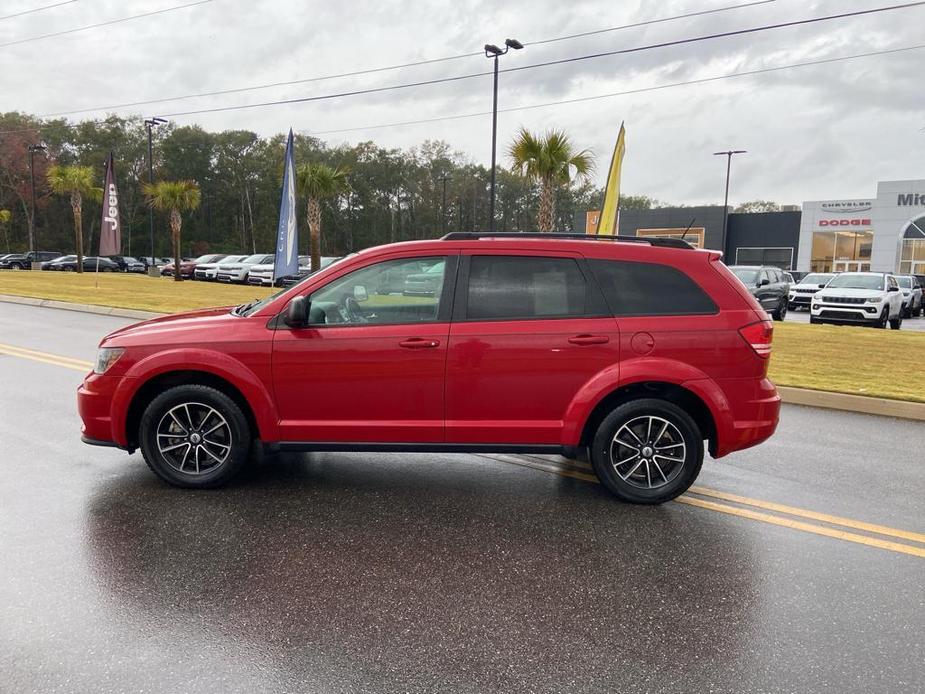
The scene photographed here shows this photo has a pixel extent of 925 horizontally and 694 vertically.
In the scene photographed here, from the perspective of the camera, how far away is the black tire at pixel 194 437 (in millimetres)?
4785

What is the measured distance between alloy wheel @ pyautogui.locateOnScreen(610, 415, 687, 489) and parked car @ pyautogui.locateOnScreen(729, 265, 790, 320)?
55.0 feet

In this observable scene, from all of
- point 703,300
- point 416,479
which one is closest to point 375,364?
point 416,479

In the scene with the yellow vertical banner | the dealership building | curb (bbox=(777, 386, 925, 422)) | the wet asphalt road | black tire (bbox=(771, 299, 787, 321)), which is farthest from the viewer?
the dealership building

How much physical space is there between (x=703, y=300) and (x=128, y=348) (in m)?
4.02

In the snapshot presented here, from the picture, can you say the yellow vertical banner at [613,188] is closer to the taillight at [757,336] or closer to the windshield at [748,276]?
the windshield at [748,276]

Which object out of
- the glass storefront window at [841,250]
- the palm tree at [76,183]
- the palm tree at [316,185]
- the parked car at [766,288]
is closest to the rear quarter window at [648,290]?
the parked car at [766,288]

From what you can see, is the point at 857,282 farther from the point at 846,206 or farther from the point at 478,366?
the point at 846,206

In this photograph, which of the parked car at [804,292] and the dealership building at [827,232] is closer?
the parked car at [804,292]

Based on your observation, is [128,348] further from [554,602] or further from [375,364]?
[554,602]

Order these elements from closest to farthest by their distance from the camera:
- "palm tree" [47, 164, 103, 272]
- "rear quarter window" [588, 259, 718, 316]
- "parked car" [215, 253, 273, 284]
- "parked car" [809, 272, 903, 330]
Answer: "rear quarter window" [588, 259, 718, 316]
"parked car" [809, 272, 903, 330]
"parked car" [215, 253, 273, 284]
"palm tree" [47, 164, 103, 272]

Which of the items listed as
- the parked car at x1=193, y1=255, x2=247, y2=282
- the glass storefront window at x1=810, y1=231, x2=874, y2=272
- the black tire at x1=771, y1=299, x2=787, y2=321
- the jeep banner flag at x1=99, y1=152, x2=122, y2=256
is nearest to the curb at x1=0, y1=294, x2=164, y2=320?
the jeep banner flag at x1=99, y1=152, x2=122, y2=256

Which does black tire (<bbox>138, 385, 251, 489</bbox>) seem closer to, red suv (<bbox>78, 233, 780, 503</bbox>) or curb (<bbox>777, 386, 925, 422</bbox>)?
red suv (<bbox>78, 233, 780, 503</bbox>)

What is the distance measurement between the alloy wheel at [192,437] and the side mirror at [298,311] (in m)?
0.90

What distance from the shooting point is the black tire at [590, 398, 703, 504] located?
15.4 ft
